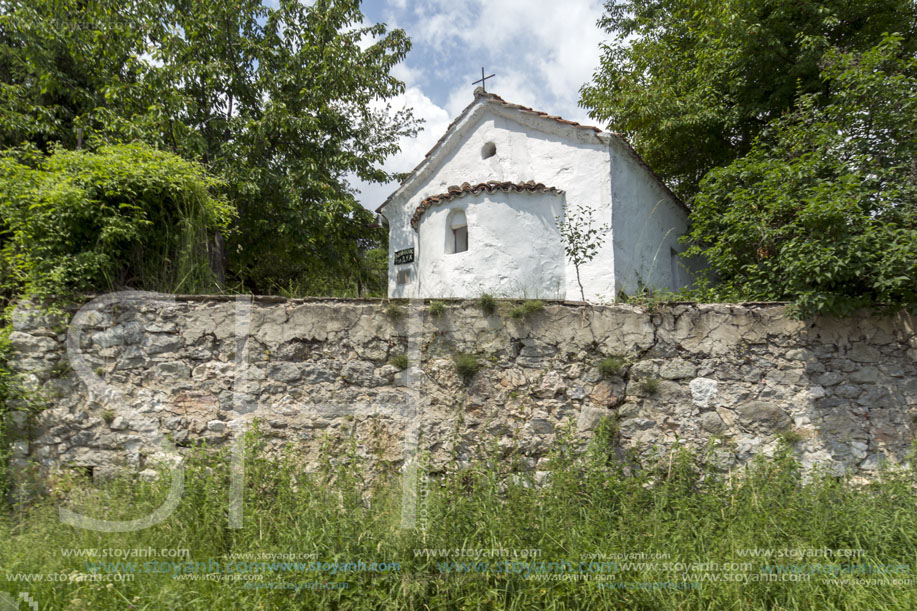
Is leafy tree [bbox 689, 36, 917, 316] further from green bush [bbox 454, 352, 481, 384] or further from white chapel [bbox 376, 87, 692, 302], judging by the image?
green bush [bbox 454, 352, 481, 384]

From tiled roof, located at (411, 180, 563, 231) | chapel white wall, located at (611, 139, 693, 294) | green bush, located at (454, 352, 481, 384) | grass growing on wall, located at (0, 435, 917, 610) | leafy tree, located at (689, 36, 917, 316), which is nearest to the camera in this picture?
grass growing on wall, located at (0, 435, 917, 610)

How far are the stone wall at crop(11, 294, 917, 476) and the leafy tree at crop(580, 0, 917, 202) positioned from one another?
4028 mm

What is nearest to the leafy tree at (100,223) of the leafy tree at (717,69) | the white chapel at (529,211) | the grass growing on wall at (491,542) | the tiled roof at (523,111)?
the grass growing on wall at (491,542)

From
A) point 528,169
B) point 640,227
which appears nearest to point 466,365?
point 528,169

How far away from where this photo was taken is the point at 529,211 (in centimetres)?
768

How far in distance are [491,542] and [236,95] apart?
34.1ft

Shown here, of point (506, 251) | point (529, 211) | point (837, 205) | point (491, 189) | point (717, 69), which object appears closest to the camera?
point (837, 205)

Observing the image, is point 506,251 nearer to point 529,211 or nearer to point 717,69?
point 529,211

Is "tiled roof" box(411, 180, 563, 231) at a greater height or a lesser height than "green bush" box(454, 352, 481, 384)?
greater

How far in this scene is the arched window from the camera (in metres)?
8.04

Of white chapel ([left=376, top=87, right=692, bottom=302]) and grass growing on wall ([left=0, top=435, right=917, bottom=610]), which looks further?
white chapel ([left=376, top=87, right=692, bottom=302])

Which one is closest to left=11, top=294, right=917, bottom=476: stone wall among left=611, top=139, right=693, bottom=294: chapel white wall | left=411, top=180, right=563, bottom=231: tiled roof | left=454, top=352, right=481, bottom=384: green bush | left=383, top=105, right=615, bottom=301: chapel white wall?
left=454, top=352, right=481, bottom=384: green bush

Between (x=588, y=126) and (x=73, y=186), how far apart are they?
7456 millimetres

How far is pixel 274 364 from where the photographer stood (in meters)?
4.61
